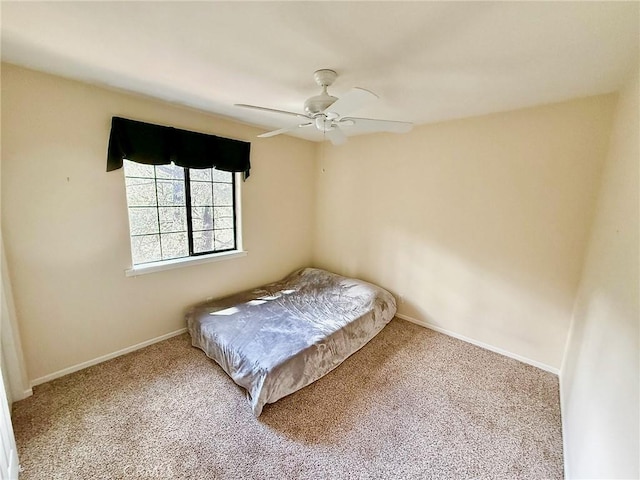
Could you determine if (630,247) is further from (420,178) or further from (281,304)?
(281,304)

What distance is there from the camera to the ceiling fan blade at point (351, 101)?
139cm

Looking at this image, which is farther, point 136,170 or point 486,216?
point 486,216

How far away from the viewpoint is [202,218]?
118 inches

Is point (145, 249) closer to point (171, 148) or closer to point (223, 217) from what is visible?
point (223, 217)

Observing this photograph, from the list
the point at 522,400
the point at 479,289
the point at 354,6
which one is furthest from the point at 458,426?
the point at 354,6

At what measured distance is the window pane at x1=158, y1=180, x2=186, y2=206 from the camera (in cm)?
264

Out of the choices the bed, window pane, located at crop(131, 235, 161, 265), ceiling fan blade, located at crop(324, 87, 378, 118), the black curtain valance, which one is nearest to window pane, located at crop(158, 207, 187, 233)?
window pane, located at crop(131, 235, 161, 265)

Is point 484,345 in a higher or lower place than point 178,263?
lower

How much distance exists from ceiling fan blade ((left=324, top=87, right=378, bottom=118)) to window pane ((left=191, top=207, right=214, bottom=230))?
1931mm

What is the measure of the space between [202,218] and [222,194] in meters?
0.38

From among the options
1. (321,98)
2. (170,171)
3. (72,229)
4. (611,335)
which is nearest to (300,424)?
(611,335)

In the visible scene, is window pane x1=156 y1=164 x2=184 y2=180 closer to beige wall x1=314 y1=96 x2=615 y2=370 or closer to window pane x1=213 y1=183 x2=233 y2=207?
window pane x1=213 y1=183 x2=233 y2=207

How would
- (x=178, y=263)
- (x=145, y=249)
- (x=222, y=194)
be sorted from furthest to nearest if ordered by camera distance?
(x=222, y=194)
(x=178, y=263)
(x=145, y=249)

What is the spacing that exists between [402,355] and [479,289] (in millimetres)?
1078
